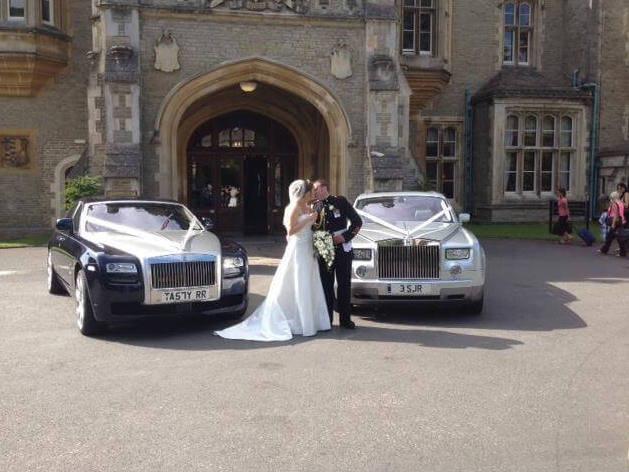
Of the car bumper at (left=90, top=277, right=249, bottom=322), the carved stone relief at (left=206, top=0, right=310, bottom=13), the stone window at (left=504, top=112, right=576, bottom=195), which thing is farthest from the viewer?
the stone window at (left=504, top=112, right=576, bottom=195)

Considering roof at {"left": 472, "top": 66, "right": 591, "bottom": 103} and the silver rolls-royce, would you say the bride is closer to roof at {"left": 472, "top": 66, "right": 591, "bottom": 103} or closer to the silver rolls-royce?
the silver rolls-royce

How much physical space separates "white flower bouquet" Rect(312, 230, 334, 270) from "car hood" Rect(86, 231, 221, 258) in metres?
1.15

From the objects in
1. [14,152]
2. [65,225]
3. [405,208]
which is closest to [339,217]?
[405,208]

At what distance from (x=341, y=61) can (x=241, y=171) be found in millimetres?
6210

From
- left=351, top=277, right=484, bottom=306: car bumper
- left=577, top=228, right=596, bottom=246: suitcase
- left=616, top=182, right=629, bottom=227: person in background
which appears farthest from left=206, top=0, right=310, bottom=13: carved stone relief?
left=351, top=277, right=484, bottom=306: car bumper

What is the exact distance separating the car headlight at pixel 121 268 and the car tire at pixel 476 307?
163 inches

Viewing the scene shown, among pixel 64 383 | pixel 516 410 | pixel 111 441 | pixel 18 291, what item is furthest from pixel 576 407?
pixel 18 291

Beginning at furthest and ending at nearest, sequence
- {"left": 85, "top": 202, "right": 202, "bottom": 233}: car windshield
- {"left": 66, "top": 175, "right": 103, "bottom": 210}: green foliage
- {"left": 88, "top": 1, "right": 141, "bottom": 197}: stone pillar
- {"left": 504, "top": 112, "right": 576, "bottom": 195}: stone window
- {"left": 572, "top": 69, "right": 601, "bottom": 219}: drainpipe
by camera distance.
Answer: {"left": 572, "top": 69, "right": 601, "bottom": 219}: drainpipe < {"left": 504, "top": 112, "right": 576, "bottom": 195}: stone window < {"left": 88, "top": 1, "right": 141, "bottom": 197}: stone pillar < {"left": 66, "top": 175, "right": 103, "bottom": 210}: green foliage < {"left": 85, "top": 202, "right": 202, "bottom": 233}: car windshield

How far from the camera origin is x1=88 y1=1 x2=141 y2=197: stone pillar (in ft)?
47.9

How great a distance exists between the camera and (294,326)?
7449 mm

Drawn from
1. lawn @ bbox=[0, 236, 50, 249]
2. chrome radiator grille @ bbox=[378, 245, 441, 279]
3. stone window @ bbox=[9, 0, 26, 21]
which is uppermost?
stone window @ bbox=[9, 0, 26, 21]

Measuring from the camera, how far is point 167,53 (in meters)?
15.2

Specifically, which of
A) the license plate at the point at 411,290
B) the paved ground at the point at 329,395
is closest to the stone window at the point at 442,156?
the paved ground at the point at 329,395

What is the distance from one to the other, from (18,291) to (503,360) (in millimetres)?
7368
